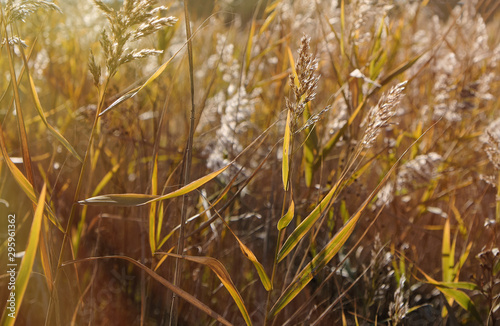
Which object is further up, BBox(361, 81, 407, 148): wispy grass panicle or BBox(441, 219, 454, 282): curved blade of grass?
BBox(361, 81, 407, 148): wispy grass panicle

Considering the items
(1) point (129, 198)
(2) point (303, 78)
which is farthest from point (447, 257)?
(1) point (129, 198)

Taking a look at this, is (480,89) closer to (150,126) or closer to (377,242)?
(377,242)

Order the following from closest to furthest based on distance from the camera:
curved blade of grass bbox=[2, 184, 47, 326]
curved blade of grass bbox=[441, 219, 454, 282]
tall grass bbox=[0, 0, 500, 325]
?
curved blade of grass bbox=[2, 184, 47, 326]
tall grass bbox=[0, 0, 500, 325]
curved blade of grass bbox=[441, 219, 454, 282]

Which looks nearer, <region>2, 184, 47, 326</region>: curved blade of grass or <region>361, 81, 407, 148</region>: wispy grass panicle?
<region>2, 184, 47, 326</region>: curved blade of grass

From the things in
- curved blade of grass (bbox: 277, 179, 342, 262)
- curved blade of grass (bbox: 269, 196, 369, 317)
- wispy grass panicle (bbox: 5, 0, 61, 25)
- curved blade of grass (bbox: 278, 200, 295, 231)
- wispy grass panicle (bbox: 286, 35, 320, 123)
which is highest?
wispy grass panicle (bbox: 5, 0, 61, 25)

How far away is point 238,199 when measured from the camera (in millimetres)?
1182

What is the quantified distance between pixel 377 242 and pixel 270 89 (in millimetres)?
1283

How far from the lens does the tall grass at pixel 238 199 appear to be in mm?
588

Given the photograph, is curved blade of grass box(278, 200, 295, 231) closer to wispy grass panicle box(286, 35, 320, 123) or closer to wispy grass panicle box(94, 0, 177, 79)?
wispy grass panicle box(286, 35, 320, 123)

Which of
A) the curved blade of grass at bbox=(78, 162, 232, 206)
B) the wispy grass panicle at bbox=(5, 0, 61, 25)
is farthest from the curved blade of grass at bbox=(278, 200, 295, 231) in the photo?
the wispy grass panicle at bbox=(5, 0, 61, 25)

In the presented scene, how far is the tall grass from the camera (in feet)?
1.93

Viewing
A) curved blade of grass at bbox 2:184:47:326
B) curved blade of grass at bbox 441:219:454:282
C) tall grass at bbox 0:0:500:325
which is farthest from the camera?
curved blade of grass at bbox 441:219:454:282

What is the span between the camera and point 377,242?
905 millimetres

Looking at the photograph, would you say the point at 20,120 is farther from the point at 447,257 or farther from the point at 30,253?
the point at 447,257
